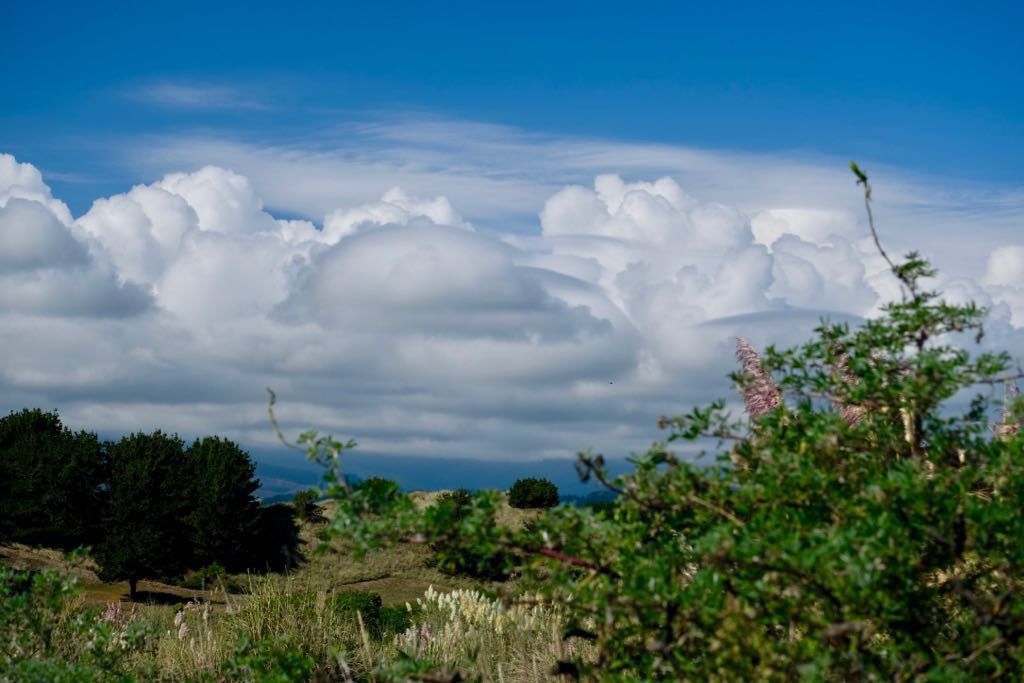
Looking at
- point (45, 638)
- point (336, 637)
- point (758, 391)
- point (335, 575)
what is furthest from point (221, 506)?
point (758, 391)

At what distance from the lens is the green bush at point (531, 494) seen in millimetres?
47719

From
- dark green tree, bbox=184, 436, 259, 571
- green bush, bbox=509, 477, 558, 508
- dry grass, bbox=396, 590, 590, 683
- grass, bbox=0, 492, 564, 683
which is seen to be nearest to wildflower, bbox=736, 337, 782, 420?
grass, bbox=0, 492, 564, 683

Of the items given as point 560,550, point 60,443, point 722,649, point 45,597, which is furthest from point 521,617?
point 60,443

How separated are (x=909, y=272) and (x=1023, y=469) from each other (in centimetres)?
102

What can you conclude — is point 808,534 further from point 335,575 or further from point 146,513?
point 335,575

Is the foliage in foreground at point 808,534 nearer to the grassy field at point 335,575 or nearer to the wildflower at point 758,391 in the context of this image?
the wildflower at point 758,391

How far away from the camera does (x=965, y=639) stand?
4.37 metres

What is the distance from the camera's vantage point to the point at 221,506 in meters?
40.9

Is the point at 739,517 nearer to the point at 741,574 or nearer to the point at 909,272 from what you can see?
the point at 741,574

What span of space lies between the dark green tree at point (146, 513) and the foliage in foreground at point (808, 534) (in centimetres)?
3527

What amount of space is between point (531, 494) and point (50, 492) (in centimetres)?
1986

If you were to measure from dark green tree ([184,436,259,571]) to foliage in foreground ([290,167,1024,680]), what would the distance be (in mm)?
37997

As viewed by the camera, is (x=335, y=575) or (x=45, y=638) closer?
(x=45, y=638)

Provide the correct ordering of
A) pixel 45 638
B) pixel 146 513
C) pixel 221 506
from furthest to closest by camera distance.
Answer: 1. pixel 221 506
2. pixel 146 513
3. pixel 45 638
